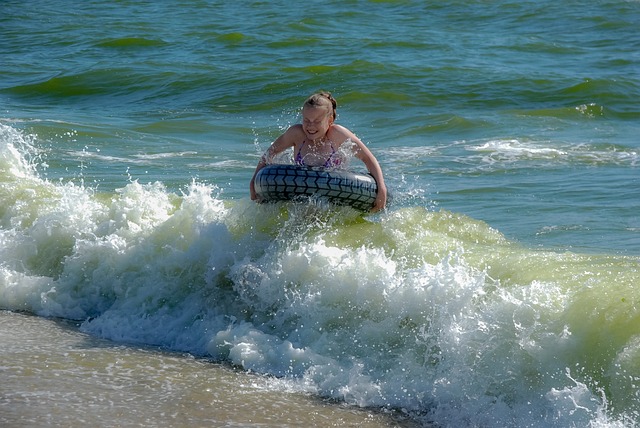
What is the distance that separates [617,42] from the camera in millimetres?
22109

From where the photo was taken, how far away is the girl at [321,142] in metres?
7.17

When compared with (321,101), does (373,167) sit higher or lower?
lower

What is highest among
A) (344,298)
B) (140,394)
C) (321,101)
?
(321,101)

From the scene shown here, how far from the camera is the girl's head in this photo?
713cm

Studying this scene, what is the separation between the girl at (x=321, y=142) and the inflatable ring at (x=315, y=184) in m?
0.10

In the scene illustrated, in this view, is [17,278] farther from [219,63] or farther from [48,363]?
[219,63]

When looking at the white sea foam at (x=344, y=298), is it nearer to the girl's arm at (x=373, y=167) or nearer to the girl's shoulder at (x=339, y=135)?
the girl's arm at (x=373, y=167)

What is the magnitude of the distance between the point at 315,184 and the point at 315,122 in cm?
43

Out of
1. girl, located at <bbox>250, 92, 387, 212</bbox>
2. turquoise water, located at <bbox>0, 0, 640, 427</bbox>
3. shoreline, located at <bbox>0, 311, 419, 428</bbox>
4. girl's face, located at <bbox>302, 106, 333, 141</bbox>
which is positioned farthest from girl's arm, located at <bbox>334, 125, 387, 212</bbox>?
shoreline, located at <bbox>0, 311, 419, 428</bbox>

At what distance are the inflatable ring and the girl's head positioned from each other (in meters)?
0.28

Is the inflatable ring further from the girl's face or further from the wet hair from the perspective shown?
the wet hair

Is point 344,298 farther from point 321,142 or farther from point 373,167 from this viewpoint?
point 321,142

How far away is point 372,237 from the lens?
7422mm

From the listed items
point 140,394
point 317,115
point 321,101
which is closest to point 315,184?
point 317,115
